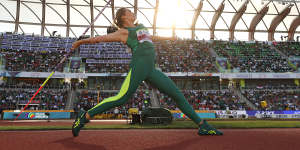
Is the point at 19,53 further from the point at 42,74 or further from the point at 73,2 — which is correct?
the point at 73,2

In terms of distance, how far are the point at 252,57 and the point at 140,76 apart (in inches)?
1280

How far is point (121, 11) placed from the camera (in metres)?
4.47

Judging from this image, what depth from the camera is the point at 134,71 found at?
4.10 metres

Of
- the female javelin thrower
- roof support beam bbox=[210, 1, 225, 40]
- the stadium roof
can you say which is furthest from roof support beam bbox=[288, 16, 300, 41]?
the female javelin thrower

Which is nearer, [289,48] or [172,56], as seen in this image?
[172,56]

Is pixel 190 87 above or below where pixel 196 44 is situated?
below

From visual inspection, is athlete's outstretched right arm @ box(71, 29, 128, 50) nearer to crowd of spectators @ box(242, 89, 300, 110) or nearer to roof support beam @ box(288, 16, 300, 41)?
crowd of spectators @ box(242, 89, 300, 110)

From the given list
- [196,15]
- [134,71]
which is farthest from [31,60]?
[134,71]

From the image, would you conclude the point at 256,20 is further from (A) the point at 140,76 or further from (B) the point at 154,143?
(B) the point at 154,143

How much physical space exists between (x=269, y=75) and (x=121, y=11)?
29.5m

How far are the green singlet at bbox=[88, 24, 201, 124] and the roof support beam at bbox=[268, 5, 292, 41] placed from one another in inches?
1592

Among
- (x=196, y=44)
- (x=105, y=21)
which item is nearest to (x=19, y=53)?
(x=105, y=21)

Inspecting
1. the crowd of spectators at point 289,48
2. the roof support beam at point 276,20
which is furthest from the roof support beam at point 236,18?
the crowd of spectators at point 289,48

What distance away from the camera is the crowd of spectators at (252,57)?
2995 cm
